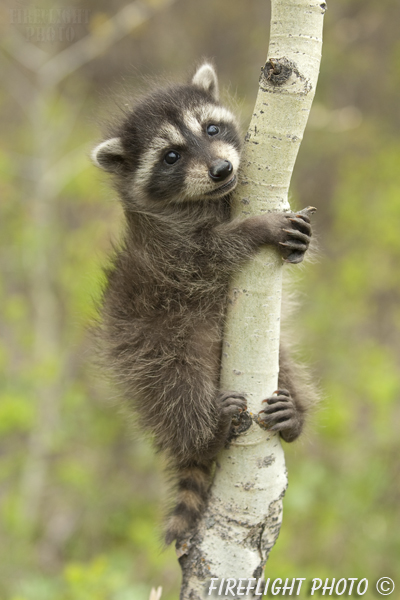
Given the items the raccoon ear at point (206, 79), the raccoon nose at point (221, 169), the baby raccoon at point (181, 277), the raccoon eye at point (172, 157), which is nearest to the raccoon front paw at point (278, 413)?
the baby raccoon at point (181, 277)

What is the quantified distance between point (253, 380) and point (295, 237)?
657mm

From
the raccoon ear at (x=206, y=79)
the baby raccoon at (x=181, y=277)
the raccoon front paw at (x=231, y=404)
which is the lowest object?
the raccoon front paw at (x=231, y=404)

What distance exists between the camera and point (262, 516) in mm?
2305

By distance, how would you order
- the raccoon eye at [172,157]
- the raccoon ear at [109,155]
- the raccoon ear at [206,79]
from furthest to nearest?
the raccoon ear at [206,79] < the raccoon ear at [109,155] < the raccoon eye at [172,157]

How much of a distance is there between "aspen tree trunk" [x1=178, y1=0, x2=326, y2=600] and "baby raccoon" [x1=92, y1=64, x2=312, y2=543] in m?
0.09

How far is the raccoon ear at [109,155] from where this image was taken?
10.8ft

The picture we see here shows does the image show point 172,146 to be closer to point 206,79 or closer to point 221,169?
point 221,169

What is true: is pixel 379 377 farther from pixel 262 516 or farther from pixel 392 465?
pixel 262 516

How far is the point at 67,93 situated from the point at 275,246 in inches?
266

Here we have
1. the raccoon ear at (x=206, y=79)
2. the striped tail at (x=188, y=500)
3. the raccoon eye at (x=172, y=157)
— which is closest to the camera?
the striped tail at (x=188, y=500)

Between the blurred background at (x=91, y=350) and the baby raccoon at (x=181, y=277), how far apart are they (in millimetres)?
498

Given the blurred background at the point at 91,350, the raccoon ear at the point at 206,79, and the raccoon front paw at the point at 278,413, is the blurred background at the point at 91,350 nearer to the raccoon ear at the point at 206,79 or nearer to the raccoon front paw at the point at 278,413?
the raccoon ear at the point at 206,79

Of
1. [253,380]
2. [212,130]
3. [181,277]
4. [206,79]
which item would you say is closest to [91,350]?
[181,277]

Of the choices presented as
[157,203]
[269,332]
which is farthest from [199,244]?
[269,332]
